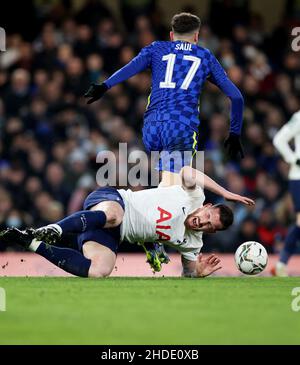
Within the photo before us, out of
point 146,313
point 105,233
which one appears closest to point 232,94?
point 105,233

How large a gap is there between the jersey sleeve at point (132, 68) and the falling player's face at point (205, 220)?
1319 mm

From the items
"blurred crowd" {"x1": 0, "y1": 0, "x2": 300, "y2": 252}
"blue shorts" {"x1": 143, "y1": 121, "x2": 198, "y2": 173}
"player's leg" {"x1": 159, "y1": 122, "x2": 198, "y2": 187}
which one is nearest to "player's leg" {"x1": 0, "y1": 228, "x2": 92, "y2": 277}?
"player's leg" {"x1": 159, "y1": 122, "x2": 198, "y2": 187}

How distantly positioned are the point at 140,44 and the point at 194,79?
654 centimetres

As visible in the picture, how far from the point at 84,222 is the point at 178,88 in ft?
5.24

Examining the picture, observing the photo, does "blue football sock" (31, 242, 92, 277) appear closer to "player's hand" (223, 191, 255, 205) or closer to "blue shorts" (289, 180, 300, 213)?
"player's hand" (223, 191, 255, 205)

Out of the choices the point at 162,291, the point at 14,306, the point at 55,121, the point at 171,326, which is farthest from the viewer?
the point at 55,121

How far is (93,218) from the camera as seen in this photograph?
8016 mm

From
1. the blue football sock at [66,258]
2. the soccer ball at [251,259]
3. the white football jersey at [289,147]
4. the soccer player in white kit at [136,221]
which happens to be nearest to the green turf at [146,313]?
the blue football sock at [66,258]

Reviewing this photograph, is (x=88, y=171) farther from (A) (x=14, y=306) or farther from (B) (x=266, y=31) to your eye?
(A) (x=14, y=306)

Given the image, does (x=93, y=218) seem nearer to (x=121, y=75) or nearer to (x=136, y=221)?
(x=136, y=221)

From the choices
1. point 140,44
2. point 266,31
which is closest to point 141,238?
point 140,44
